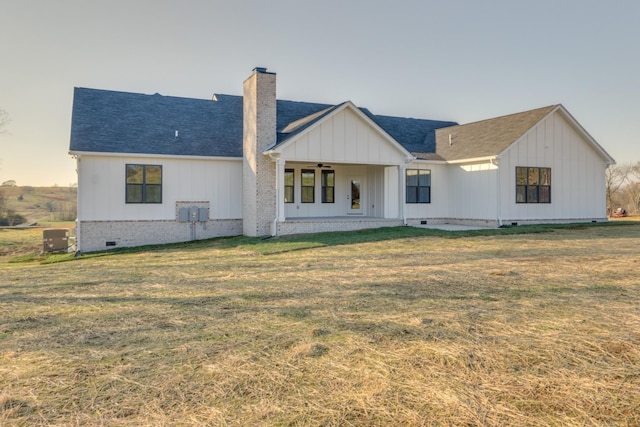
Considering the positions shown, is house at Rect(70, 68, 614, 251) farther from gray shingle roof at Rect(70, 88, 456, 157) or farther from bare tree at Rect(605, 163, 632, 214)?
bare tree at Rect(605, 163, 632, 214)

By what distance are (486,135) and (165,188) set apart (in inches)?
563

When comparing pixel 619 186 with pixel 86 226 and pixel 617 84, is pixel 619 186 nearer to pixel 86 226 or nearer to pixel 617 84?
pixel 617 84

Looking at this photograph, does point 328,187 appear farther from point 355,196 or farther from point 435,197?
point 435,197

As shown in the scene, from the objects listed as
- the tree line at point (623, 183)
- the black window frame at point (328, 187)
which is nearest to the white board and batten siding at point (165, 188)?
the black window frame at point (328, 187)

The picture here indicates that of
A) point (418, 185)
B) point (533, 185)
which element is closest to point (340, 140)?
point (418, 185)

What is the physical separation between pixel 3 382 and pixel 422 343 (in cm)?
362

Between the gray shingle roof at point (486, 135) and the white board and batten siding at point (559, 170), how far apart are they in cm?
37

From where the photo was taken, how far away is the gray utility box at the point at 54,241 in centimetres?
1761

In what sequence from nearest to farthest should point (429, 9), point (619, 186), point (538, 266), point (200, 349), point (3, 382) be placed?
1. point (3, 382)
2. point (200, 349)
3. point (538, 266)
4. point (429, 9)
5. point (619, 186)

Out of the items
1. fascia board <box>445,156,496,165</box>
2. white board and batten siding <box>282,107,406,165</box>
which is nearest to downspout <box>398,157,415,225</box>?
white board and batten siding <box>282,107,406,165</box>

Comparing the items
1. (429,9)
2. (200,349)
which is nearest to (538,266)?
(200,349)

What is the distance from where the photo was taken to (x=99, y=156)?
51.9 ft

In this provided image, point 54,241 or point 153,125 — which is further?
point 153,125

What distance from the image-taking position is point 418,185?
20.2 m
